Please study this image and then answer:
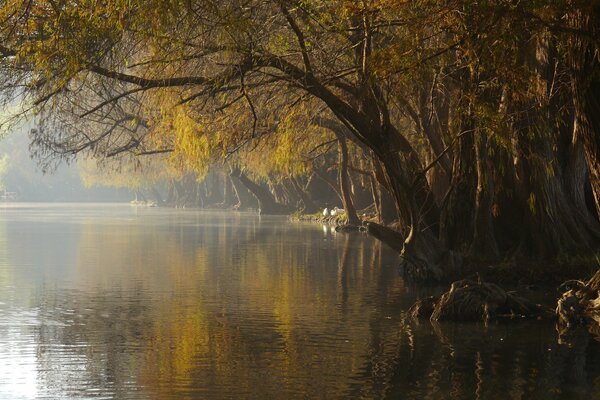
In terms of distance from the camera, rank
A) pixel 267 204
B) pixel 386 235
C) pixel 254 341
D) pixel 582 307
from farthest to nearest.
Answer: pixel 267 204, pixel 386 235, pixel 582 307, pixel 254 341

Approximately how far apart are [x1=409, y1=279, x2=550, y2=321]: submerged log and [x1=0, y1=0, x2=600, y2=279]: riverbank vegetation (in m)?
2.24

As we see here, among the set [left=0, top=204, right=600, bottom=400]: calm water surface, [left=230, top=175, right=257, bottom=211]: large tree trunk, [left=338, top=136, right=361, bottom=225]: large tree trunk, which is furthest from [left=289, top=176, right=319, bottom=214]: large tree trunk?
[left=0, top=204, right=600, bottom=400]: calm water surface

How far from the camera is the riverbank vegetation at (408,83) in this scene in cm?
1538

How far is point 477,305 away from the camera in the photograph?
17406 millimetres

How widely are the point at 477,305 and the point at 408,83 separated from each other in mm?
4101

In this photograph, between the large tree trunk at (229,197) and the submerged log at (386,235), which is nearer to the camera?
the submerged log at (386,235)

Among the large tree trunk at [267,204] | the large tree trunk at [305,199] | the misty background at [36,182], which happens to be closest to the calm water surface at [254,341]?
the large tree trunk at [305,199]

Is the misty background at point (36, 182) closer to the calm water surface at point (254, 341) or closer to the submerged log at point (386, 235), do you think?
the calm water surface at point (254, 341)

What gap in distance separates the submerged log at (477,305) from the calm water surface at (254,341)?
21.1 inches

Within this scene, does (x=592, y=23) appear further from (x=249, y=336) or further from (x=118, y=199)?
(x=118, y=199)

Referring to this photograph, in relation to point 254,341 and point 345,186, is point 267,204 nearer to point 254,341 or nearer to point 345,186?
point 345,186

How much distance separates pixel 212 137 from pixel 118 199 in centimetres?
12851

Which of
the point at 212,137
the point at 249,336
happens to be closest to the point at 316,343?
the point at 249,336

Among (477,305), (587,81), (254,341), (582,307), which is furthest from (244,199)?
(587,81)
